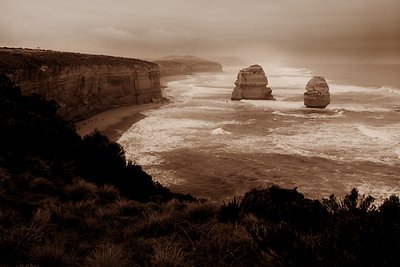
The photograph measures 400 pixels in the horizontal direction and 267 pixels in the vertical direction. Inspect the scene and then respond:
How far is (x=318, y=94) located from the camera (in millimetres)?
43750

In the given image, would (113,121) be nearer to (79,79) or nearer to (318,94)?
(79,79)

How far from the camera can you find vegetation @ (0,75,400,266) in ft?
13.0

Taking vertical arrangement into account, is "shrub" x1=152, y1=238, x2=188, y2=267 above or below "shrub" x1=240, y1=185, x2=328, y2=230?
above

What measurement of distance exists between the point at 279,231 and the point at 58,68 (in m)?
31.5

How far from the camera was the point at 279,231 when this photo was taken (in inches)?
169

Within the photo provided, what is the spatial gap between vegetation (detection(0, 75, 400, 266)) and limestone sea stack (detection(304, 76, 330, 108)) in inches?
1431

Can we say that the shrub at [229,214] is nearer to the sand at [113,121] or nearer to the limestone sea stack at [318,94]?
the sand at [113,121]

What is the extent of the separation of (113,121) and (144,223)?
28.5 meters

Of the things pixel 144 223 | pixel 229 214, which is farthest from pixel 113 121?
pixel 144 223

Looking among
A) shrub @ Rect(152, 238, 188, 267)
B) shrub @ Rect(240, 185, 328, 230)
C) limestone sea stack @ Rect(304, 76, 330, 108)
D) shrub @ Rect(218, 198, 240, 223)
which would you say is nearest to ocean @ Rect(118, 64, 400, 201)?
limestone sea stack @ Rect(304, 76, 330, 108)

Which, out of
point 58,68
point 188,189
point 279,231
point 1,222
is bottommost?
point 188,189

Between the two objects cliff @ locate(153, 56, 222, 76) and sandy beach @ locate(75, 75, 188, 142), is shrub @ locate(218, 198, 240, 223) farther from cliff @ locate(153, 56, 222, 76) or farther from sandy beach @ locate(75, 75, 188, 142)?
cliff @ locate(153, 56, 222, 76)

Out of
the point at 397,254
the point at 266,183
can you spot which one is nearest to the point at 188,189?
the point at 266,183

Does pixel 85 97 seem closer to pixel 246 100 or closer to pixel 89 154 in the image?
pixel 246 100
